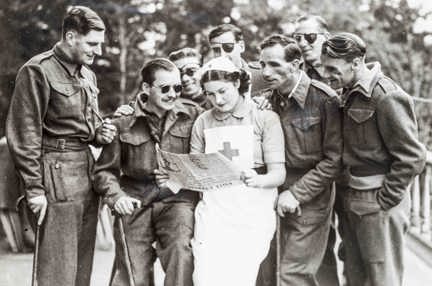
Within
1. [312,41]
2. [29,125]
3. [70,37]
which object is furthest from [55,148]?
[312,41]

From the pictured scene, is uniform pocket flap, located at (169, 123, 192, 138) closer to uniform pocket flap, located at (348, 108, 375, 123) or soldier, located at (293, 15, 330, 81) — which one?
uniform pocket flap, located at (348, 108, 375, 123)

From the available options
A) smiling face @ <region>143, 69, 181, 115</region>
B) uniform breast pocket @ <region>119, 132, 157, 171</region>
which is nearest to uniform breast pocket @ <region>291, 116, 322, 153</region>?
smiling face @ <region>143, 69, 181, 115</region>

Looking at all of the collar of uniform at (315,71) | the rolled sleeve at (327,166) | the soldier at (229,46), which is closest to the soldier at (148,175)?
the rolled sleeve at (327,166)

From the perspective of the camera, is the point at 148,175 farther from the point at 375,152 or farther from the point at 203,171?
the point at 375,152

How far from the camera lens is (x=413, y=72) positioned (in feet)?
33.1

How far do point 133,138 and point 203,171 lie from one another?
638 millimetres

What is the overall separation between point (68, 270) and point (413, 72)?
783cm

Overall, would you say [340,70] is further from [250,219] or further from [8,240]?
[8,240]

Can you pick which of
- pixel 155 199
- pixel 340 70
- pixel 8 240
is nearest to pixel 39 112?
pixel 155 199

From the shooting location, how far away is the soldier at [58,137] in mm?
3801

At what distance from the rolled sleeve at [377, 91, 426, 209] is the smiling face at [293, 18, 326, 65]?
154 centimetres

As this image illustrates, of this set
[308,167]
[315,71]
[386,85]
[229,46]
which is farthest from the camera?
[229,46]

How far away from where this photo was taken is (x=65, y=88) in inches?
155

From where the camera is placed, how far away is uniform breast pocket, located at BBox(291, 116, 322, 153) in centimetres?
400
